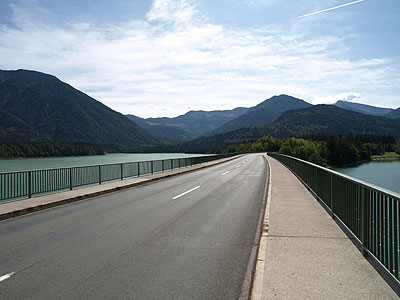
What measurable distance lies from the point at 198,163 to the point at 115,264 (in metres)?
33.9

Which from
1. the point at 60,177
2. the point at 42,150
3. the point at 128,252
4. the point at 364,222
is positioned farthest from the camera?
the point at 42,150

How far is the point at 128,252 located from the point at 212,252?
1.47 m

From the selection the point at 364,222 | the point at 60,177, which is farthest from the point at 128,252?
the point at 60,177

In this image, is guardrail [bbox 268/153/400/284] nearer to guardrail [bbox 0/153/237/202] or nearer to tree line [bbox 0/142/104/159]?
guardrail [bbox 0/153/237/202]

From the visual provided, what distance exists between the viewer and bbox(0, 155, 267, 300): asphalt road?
A: 4.21 m

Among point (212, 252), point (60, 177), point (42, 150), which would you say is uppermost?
point (42, 150)

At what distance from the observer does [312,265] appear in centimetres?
489

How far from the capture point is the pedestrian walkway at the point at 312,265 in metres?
3.94

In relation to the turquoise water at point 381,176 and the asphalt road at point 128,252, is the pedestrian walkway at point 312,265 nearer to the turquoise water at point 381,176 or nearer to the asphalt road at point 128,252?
the asphalt road at point 128,252

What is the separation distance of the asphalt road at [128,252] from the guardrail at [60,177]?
2.92 metres

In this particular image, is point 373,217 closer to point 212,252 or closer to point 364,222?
point 364,222

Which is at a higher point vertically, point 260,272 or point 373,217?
point 373,217

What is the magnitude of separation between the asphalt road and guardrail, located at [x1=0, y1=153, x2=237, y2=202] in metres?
2.92

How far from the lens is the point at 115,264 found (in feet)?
17.0
